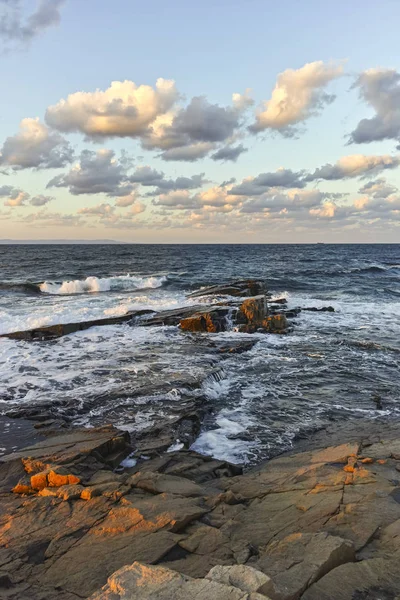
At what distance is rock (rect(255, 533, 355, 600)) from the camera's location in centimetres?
347

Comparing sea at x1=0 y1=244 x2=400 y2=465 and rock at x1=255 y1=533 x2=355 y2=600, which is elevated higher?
rock at x1=255 y1=533 x2=355 y2=600

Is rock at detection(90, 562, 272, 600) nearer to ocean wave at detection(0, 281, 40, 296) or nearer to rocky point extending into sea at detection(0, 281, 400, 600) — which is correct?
rocky point extending into sea at detection(0, 281, 400, 600)

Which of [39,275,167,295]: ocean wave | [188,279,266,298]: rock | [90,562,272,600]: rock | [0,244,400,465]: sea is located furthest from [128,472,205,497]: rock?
[39,275,167,295]: ocean wave

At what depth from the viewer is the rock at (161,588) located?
3.10 metres

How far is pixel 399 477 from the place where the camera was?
602 cm

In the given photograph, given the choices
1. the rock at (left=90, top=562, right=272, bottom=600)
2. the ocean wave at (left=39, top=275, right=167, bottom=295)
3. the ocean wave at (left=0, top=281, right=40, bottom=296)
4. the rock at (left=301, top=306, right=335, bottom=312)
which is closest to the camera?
the rock at (left=90, top=562, right=272, bottom=600)

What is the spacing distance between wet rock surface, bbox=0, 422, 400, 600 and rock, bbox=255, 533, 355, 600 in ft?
0.04

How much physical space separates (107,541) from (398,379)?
1057 cm

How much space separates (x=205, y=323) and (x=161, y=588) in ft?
51.6

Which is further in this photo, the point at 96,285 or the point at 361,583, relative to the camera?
the point at 96,285

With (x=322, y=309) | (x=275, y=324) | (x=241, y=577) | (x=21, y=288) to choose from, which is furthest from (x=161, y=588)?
(x=21, y=288)

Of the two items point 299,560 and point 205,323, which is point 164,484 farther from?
point 205,323

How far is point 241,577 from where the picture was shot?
3287 mm

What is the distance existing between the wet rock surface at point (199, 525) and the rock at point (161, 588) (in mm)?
10
